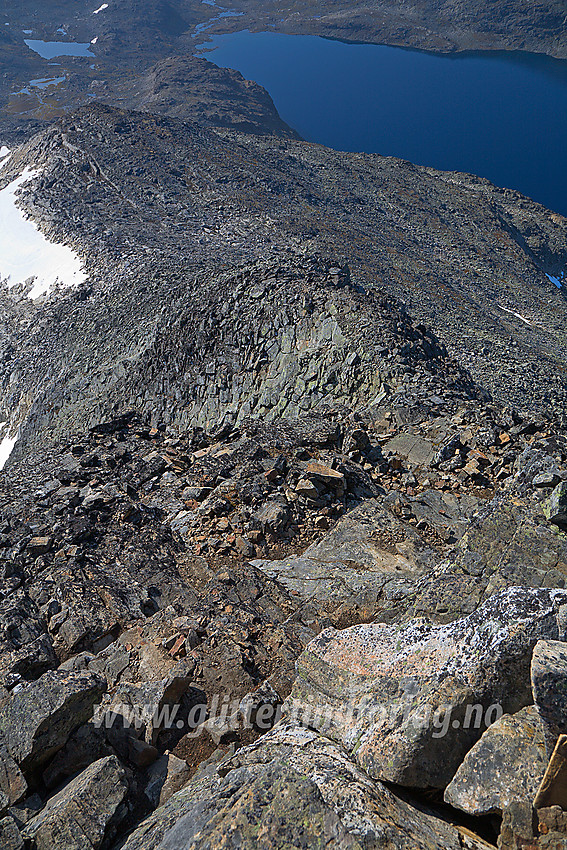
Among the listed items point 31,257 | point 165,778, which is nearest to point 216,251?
point 31,257

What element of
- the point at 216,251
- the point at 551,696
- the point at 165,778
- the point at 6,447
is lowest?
the point at 6,447

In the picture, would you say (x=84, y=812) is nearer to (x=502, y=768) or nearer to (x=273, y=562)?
(x=502, y=768)

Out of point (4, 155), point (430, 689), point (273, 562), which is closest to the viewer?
point (430, 689)

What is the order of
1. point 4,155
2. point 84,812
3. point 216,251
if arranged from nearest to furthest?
point 84,812 → point 216,251 → point 4,155

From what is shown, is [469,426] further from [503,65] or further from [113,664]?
[503,65]

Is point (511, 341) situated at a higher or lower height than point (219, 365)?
lower

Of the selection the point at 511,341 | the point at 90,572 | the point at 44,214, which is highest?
the point at 44,214

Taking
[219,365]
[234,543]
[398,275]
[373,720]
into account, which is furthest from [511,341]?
[373,720]
